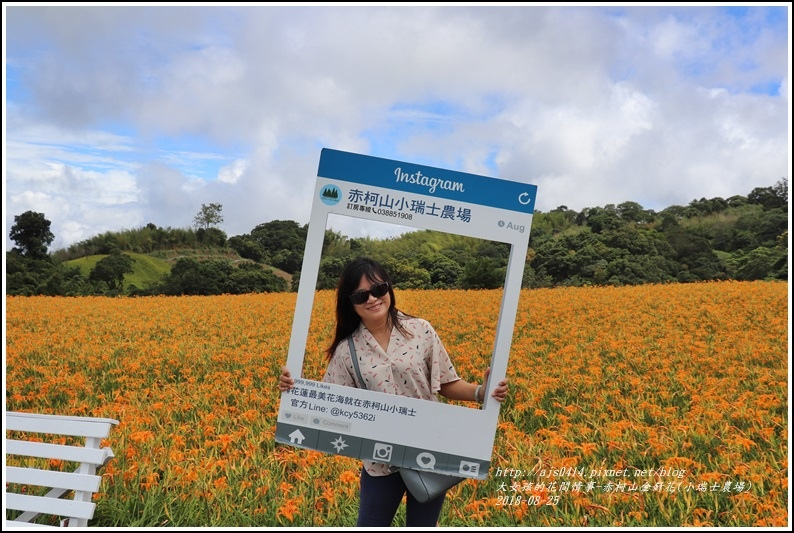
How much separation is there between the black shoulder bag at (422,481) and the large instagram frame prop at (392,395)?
21 millimetres

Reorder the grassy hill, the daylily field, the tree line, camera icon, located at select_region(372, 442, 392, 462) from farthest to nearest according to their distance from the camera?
the grassy hill < the tree line < the daylily field < camera icon, located at select_region(372, 442, 392, 462)

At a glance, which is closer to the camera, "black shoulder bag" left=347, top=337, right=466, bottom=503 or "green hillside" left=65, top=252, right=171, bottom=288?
"black shoulder bag" left=347, top=337, right=466, bottom=503

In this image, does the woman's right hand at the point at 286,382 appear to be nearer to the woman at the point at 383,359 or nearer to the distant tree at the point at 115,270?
the woman at the point at 383,359

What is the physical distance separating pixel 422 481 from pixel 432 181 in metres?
0.83

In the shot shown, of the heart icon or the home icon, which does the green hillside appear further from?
the heart icon

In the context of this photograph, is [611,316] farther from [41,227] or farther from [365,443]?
[41,227]

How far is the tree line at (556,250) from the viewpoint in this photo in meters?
6.20

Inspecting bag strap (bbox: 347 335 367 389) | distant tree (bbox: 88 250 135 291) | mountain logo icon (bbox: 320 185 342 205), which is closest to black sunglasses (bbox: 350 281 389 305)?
bag strap (bbox: 347 335 367 389)

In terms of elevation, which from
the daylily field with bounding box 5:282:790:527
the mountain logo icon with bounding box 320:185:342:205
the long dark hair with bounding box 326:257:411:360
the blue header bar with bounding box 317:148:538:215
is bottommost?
the daylily field with bounding box 5:282:790:527

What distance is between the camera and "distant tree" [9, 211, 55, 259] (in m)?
6.30

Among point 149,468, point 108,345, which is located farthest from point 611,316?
point 108,345

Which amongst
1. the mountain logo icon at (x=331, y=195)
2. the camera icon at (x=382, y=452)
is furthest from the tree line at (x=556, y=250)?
the camera icon at (x=382, y=452)

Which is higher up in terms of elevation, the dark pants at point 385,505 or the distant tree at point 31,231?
the distant tree at point 31,231

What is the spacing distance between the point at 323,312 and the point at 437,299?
684 millimetres
